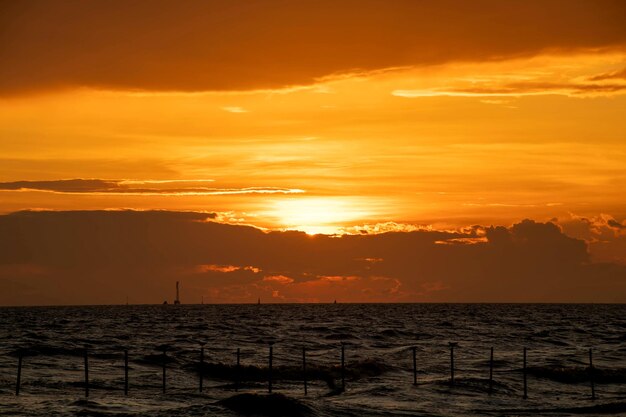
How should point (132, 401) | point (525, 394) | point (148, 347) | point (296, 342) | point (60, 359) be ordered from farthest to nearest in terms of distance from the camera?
point (296, 342) < point (148, 347) < point (60, 359) < point (525, 394) < point (132, 401)

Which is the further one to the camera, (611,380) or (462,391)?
(611,380)

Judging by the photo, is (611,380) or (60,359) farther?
(60,359)

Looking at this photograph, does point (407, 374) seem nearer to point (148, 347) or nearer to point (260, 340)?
point (148, 347)

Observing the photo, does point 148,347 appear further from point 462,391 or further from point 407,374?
point 462,391

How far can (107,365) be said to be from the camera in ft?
213

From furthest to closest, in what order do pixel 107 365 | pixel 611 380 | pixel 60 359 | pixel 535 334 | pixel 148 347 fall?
pixel 535 334 < pixel 148 347 < pixel 60 359 < pixel 107 365 < pixel 611 380

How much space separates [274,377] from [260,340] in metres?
37.7

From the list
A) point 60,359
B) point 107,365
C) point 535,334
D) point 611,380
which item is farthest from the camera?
point 535,334

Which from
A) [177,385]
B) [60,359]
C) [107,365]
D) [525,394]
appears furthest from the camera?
[60,359]

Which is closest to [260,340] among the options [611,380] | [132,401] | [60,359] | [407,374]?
[60,359]

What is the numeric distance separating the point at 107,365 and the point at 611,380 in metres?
35.4

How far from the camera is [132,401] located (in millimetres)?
44906

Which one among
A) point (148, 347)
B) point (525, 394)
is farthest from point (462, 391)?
point (148, 347)

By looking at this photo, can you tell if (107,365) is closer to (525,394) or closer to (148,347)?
(148,347)
